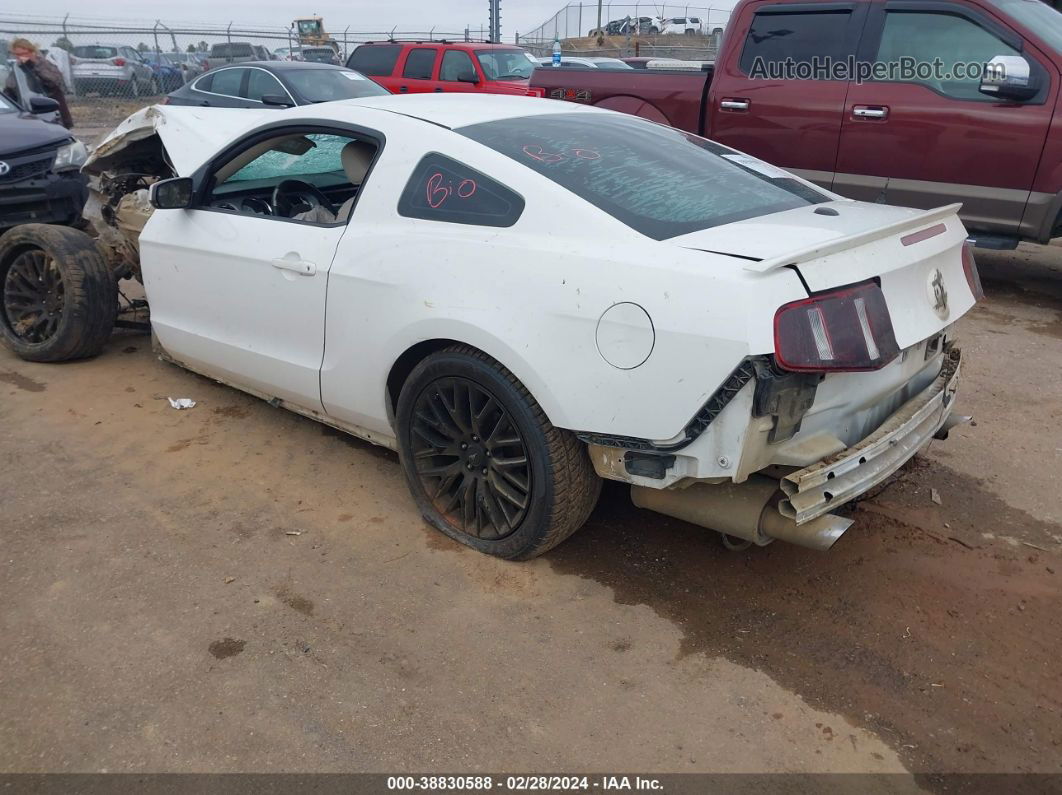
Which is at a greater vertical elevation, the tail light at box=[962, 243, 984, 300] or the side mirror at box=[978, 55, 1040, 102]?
the side mirror at box=[978, 55, 1040, 102]

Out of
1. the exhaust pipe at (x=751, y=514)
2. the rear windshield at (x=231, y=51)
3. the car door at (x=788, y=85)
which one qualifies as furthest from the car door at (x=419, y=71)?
the rear windshield at (x=231, y=51)

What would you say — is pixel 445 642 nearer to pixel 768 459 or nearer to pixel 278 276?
pixel 768 459

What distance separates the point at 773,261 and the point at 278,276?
2.13 meters

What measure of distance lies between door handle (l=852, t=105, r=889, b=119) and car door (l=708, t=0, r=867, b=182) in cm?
13

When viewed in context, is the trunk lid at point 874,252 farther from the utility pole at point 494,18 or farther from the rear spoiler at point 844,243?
the utility pole at point 494,18

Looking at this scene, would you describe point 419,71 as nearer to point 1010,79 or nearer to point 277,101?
point 277,101

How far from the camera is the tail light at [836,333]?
7.88 feet

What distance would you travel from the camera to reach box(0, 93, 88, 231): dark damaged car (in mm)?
6215

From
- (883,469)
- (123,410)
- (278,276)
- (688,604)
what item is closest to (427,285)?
(278,276)

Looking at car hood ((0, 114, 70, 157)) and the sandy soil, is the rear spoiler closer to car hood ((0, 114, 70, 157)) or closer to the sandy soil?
the sandy soil

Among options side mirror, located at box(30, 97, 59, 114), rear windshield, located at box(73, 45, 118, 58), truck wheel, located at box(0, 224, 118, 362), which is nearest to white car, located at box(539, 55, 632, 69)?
side mirror, located at box(30, 97, 59, 114)

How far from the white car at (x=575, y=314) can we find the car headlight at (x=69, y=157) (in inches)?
120

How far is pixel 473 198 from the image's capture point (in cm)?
309

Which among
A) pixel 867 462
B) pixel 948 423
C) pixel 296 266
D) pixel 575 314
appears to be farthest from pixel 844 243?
pixel 296 266
